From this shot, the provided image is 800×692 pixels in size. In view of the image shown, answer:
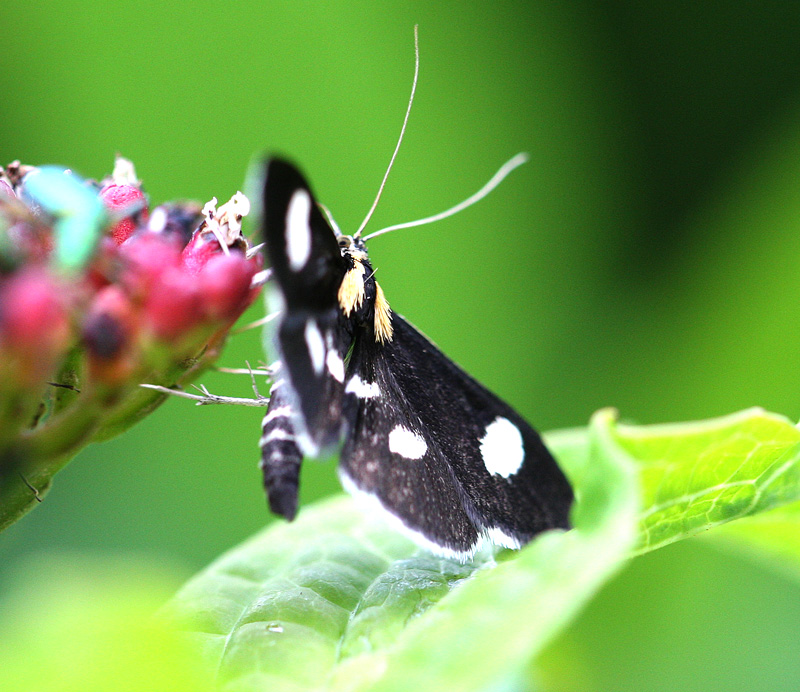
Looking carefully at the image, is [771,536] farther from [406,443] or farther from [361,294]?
[361,294]

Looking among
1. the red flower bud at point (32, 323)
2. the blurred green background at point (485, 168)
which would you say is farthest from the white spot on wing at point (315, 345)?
the blurred green background at point (485, 168)

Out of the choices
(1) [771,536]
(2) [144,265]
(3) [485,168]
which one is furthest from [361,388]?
(3) [485,168]

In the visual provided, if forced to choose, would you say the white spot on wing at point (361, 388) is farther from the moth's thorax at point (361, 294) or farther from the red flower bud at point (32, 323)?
the red flower bud at point (32, 323)

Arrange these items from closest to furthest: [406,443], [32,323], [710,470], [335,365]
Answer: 1. [32,323]
2. [710,470]
3. [335,365]
4. [406,443]

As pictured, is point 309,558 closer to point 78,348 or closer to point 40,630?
point 78,348

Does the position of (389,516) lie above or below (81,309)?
below

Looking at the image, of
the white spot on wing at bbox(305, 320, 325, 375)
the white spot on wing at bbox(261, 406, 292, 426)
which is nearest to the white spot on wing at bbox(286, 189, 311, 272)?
the white spot on wing at bbox(305, 320, 325, 375)

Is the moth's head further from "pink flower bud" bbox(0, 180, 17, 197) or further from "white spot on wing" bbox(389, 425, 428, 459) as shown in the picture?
"pink flower bud" bbox(0, 180, 17, 197)
